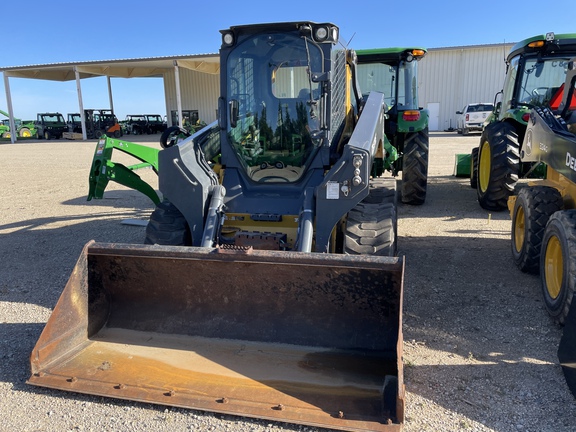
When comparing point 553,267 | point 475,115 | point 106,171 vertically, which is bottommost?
point 553,267

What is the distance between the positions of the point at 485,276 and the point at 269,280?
2.58 metres

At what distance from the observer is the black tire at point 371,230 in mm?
3555

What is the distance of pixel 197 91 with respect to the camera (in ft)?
111

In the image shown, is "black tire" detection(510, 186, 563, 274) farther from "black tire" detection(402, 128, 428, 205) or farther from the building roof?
the building roof

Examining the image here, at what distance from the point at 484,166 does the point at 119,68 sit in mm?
27689

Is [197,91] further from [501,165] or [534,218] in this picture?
[534,218]

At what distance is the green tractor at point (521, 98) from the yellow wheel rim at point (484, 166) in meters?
0.40

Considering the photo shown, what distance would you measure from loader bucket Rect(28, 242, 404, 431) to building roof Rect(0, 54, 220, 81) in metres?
23.8

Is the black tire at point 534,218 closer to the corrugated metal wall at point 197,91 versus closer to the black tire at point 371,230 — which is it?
the black tire at point 371,230

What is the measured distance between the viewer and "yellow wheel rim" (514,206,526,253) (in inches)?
193

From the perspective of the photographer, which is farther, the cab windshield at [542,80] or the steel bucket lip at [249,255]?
the cab windshield at [542,80]

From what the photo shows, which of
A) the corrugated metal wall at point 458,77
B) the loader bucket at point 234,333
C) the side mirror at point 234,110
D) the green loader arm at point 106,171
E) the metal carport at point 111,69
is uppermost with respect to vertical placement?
the metal carport at point 111,69

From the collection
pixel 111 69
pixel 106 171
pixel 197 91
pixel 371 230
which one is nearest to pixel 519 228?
pixel 371 230

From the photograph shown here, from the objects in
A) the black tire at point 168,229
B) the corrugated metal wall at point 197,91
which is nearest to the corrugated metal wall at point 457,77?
the corrugated metal wall at point 197,91
